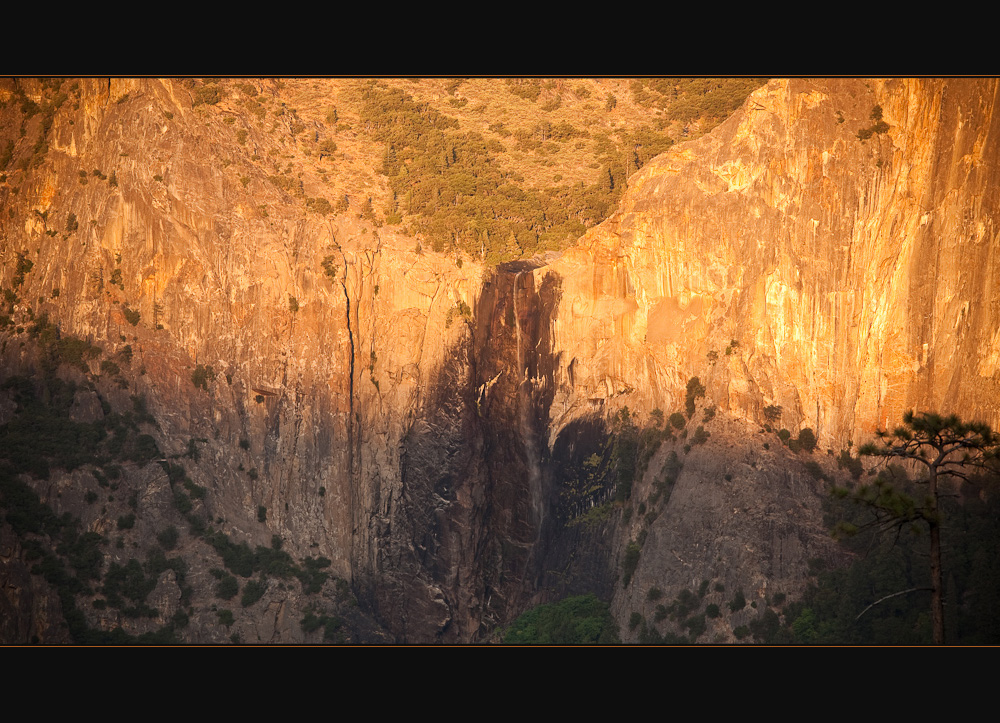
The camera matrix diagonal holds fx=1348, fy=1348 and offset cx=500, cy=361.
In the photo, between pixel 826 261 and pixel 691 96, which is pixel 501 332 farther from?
pixel 826 261

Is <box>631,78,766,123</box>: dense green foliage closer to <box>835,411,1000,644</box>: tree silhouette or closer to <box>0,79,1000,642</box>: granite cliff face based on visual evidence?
<box>0,79,1000,642</box>: granite cliff face

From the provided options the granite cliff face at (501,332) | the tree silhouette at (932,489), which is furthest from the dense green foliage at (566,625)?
the tree silhouette at (932,489)

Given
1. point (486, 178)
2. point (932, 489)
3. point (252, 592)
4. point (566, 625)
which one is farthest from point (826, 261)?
point (252, 592)

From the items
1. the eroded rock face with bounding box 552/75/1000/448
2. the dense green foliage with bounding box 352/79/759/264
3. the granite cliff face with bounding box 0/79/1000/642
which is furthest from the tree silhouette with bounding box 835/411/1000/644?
the dense green foliage with bounding box 352/79/759/264

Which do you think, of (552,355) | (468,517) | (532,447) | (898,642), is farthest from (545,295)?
(898,642)

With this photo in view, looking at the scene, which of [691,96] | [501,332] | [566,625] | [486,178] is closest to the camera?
[566,625]

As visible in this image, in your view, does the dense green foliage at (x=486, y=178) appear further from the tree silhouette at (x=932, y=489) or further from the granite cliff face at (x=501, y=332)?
the tree silhouette at (x=932, y=489)

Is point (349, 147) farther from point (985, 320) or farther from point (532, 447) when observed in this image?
point (985, 320)
